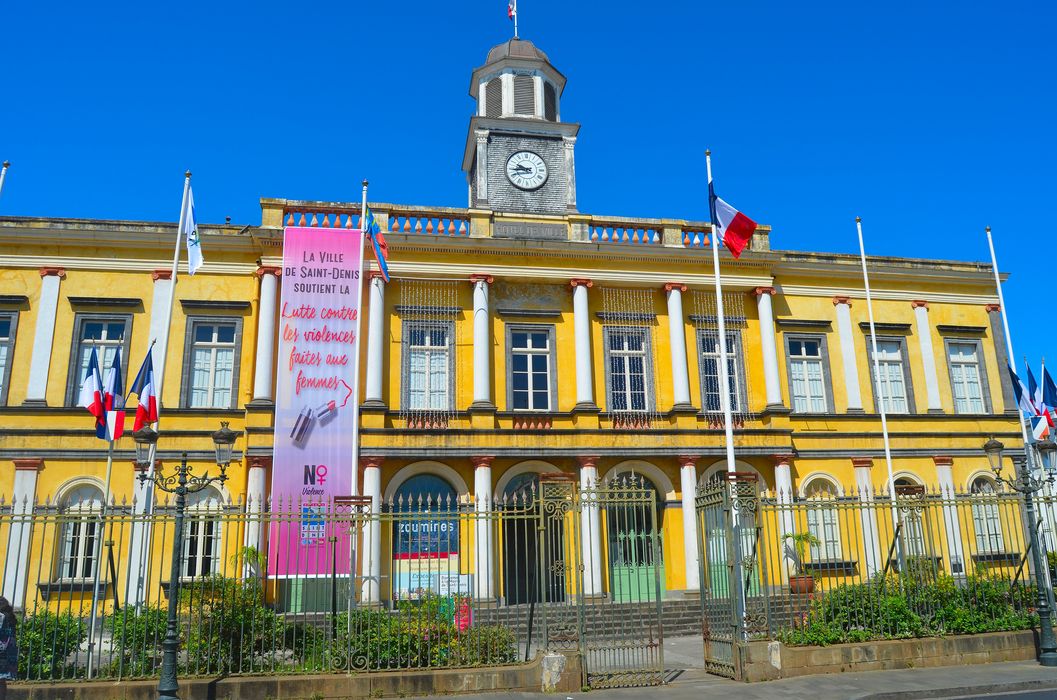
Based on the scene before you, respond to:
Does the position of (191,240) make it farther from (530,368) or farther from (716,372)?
(716,372)

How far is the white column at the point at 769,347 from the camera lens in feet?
71.4

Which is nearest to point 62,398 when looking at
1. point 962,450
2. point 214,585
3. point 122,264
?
point 122,264

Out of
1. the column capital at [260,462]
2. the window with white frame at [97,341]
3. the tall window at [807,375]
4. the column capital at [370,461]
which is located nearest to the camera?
the column capital at [260,462]

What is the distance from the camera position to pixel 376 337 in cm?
2034

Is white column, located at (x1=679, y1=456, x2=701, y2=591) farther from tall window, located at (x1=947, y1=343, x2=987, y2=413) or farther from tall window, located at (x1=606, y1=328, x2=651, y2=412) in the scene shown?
tall window, located at (x1=947, y1=343, x2=987, y2=413)

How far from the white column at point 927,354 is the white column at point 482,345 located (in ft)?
41.7

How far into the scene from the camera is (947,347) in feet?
79.3

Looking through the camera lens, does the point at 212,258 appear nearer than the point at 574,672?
No

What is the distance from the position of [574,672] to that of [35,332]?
15.9m

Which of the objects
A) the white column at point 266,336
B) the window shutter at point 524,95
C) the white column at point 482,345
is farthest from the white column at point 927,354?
the white column at point 266,336

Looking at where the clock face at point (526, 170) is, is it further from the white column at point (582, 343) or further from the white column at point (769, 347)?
the white column at point (769, 347)

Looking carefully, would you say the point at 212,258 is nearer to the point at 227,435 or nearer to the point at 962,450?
the point at 227,435

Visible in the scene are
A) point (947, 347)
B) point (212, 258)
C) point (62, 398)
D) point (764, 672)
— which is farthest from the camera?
point (947, 347)

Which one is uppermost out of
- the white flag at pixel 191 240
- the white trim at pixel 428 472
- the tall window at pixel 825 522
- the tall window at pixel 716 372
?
the white flag at pixel 191 240
